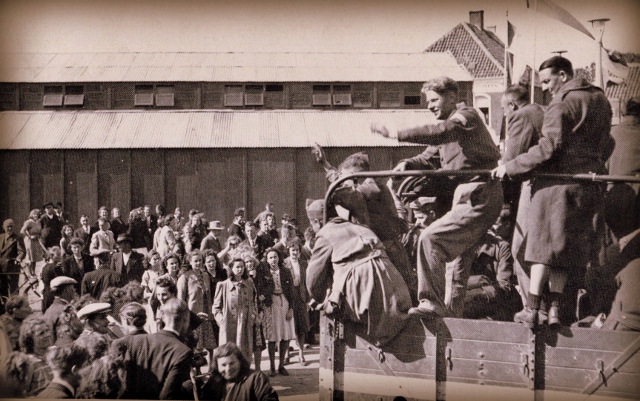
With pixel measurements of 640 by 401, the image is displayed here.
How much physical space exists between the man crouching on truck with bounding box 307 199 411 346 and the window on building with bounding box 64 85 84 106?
2.72 m

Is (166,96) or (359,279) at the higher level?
(166,96)

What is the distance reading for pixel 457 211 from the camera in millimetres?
5680

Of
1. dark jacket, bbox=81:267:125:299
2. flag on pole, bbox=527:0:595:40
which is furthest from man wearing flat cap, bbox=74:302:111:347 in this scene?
flag on pole, bbox=527:0:595:40

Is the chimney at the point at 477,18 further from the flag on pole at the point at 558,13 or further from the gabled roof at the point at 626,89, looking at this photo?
the gabled roof at the point at 626,89

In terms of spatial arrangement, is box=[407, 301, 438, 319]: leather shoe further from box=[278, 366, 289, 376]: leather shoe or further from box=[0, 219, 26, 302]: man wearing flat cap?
box=[0, 219, 26, 302]: man wearing flat cap

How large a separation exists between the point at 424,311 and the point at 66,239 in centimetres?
347

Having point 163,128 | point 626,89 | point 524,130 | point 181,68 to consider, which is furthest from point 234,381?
point 626,89

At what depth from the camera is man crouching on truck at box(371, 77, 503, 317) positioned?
5609 millimetres

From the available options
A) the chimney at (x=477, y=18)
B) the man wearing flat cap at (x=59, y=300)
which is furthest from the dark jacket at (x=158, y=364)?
the chimney at (x=477, y=18)

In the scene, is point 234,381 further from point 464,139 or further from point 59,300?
point 464,139

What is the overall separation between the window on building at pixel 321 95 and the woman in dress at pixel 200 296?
179 centimetres

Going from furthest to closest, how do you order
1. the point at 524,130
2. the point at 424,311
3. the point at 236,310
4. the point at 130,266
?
the point at 130,266 → the point at 236,310 → the point at 524,130 → the point at 424,311

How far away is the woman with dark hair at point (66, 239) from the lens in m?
7.00

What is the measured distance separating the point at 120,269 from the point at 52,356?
99cm
